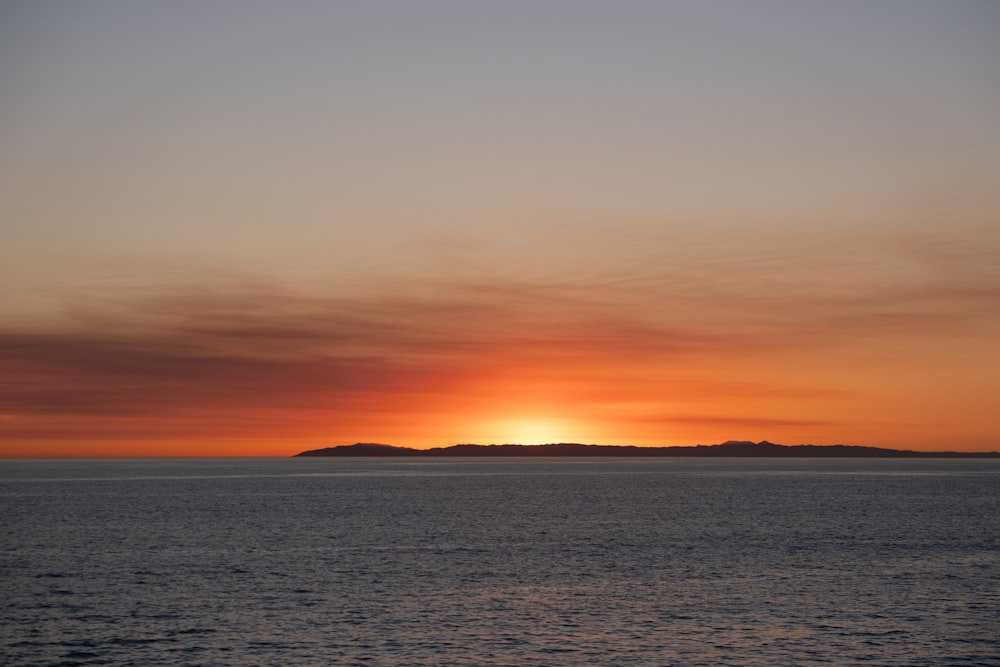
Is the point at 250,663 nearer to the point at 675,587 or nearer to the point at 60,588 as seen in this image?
the point at 60,588

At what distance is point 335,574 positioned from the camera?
76875mm

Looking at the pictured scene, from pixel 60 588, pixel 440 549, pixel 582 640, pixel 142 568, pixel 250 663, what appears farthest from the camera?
pixel 440 549

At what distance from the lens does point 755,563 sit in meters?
83.2

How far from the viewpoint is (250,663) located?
47.6 meters

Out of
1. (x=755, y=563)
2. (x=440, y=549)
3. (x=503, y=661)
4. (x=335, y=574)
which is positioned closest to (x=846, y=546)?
(x=755, y=563)

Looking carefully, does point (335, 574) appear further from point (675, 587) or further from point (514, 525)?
point (514, 525)

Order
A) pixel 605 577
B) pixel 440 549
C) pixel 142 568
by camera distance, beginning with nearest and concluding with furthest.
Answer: pixel 605 577 → pixel 142 568 → pixel 440 549

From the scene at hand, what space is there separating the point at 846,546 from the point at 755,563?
1950cm

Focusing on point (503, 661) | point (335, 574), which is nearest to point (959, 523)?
point (335, 574)

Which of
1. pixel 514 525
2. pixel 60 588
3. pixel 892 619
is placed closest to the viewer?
pixel 892 619

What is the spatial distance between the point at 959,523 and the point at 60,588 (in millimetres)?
109205

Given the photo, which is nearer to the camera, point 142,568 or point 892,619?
point 892,619

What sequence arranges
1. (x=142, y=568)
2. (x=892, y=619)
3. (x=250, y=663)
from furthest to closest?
(x=142, y=568)
(x=892, y=619)
(x=250, y=663)

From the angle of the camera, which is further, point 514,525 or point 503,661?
point 514,525
